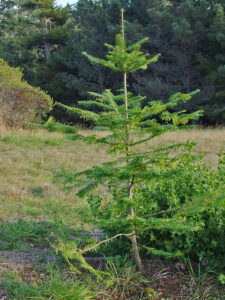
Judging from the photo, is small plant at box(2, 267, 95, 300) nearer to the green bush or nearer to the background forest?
the green bush

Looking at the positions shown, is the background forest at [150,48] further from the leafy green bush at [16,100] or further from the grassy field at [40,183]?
the leafy green bush at [16,100]

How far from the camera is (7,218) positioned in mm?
4512

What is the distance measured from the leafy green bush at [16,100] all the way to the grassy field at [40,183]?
4.01 feet

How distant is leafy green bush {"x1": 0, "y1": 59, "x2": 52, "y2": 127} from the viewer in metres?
11.5

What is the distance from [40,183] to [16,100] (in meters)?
6.29

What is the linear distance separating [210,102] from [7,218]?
1498cm

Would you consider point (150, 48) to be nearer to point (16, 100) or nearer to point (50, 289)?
point (16, 100)

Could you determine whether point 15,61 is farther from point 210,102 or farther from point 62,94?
point 210,102

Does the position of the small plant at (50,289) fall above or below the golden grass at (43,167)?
above

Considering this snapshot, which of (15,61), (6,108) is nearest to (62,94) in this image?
(15,61)

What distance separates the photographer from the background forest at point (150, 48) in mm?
17266

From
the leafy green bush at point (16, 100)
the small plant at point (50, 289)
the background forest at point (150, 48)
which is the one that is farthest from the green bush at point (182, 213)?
the background forest at point (150, 48)

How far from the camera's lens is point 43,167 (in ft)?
24.3

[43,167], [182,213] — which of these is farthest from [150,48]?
[182,213]
